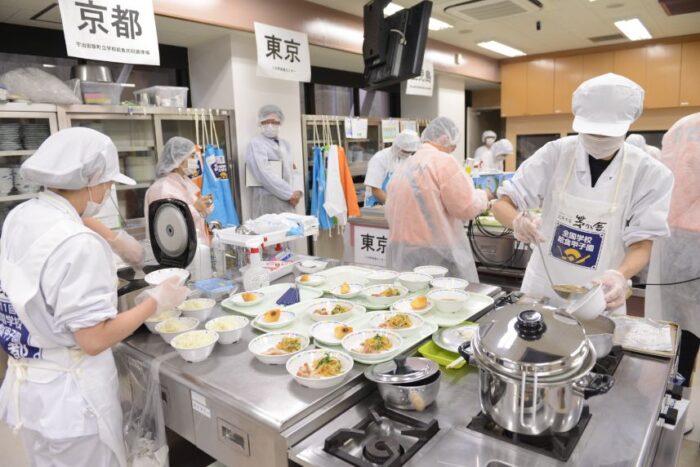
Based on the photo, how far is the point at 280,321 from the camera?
1.68 meters

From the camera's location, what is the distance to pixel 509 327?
1.10 metres

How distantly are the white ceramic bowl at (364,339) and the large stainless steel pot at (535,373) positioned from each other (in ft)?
1.15

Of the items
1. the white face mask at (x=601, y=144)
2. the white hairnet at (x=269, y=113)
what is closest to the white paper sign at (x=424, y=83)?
the white hairnet at (x=269, y=113)

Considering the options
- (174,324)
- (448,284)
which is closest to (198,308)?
(174,324)

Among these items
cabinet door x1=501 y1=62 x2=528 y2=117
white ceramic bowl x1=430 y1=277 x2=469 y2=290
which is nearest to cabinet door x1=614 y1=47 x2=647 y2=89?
cabinet door x1=501 y1=62 x2=528 y2=117

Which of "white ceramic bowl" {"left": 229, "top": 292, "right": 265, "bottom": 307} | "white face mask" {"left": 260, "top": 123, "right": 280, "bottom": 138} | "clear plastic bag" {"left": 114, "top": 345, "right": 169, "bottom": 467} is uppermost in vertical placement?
"white face mask" {"left": 260, "top": 123, "right": 280, "bottom": 138}

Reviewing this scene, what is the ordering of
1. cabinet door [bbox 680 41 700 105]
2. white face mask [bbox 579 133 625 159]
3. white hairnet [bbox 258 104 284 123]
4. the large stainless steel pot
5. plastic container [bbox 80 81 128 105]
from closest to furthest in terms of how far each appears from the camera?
the large stainless steel pot
white face mask [bbox 579 133 625 159]
plastic container [bbox 80 81 128 105]
white hairnet [bbox 258 104 284 123]
cabinet door [bbox 680 41 700 105]

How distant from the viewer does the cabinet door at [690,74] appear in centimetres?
654

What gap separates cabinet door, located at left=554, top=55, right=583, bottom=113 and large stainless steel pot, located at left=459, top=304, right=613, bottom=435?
7.38 m

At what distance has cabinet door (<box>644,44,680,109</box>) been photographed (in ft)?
21.9

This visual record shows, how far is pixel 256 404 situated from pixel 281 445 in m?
0.14

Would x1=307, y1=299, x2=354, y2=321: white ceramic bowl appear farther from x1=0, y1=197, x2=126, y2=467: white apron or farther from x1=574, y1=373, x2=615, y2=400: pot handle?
x1=574, y1=373, x2=615, y2=400: pot handle

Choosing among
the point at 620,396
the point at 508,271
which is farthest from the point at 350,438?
the point at 508,271

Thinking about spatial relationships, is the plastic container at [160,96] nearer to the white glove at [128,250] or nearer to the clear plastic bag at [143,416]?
the white glove at [128,250]
